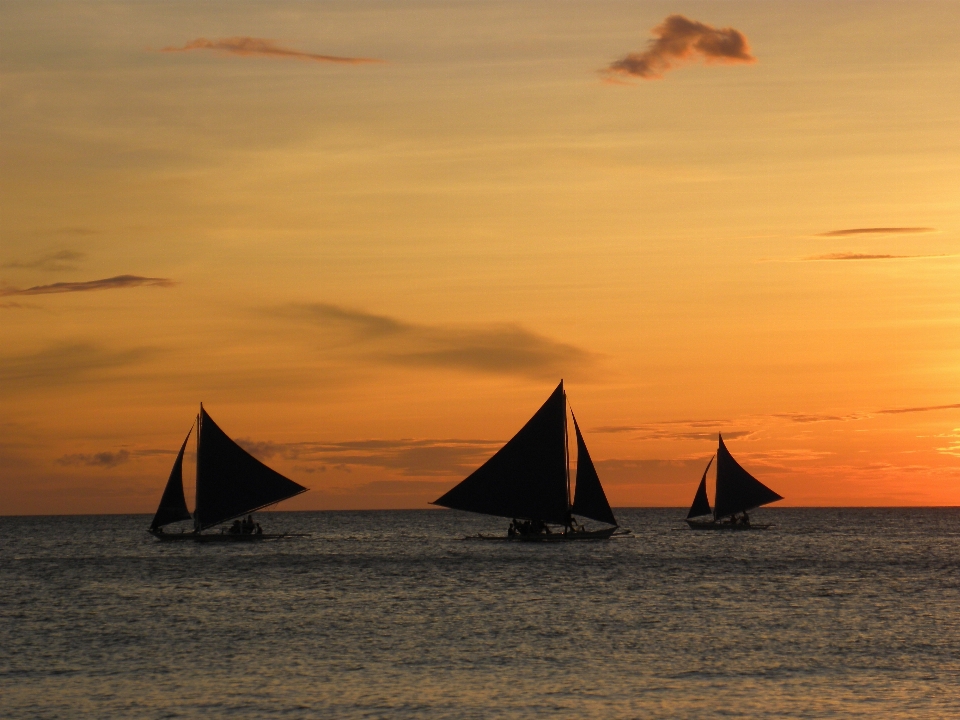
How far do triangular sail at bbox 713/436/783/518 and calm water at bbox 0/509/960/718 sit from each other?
1440 inches

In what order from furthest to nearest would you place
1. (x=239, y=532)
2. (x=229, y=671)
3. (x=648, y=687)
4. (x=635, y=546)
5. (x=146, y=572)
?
(x=635, y=546) < (x=239, y=532) < (x=146, y=572) < (x=229, y=671) < (x=648, y=687)

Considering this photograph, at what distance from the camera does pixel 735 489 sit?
12362 cm

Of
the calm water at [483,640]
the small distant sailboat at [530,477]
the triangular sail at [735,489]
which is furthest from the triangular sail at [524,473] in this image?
the triangular sail at [735,489]

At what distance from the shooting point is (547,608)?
181 ft

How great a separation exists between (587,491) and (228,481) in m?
25.4

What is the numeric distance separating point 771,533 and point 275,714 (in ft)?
390

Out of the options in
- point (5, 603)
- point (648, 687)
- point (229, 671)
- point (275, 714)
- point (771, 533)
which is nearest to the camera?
point (275, 714)

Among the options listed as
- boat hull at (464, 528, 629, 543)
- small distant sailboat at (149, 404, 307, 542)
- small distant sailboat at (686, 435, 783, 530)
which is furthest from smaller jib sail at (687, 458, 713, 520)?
small distant sailboat at (149, 404, 307, 542)

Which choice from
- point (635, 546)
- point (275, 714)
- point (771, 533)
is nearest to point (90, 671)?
point (275, 714)

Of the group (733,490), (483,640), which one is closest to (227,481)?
(483,640)

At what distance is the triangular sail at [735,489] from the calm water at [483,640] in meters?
36.6

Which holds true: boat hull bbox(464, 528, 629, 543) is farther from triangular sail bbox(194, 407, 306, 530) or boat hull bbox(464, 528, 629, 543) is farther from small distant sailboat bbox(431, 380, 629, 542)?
triangular sail bbox(194, 407, 306, 530)

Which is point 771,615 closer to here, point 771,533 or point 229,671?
point 229,671

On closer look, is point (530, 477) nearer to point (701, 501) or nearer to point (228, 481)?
point (228, 481)
